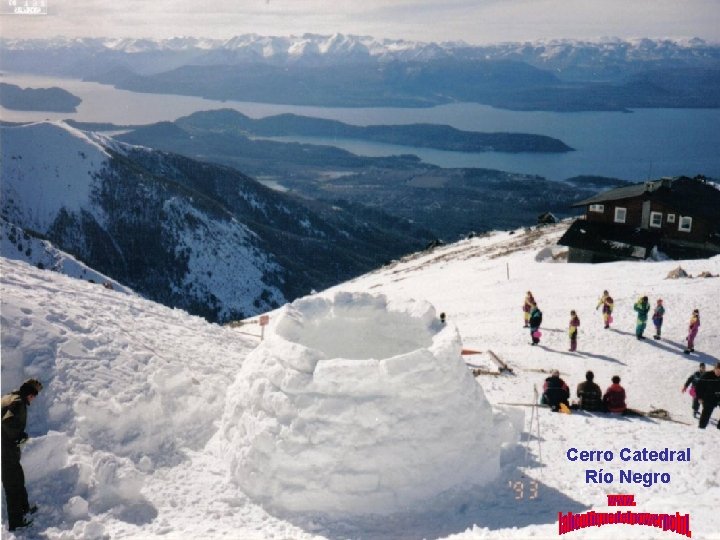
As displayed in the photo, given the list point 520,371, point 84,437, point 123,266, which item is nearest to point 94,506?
point 84,437

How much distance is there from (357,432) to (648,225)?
36.6m

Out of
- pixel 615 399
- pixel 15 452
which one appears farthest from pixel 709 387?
pixel 15 452

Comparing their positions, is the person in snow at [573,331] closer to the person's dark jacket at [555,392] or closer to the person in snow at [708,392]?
the person's dark jacket at [555,392]

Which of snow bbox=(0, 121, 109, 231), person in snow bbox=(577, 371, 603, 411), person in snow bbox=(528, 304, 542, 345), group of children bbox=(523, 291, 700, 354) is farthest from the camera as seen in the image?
snow bbox=(0, 121, 109, 231)

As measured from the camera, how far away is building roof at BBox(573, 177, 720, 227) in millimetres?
39156

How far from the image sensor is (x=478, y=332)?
2178 centimetres

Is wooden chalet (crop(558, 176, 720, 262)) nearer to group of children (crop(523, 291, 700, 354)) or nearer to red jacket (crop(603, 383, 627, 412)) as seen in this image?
group of children (crop(523, 291, 700, 354))

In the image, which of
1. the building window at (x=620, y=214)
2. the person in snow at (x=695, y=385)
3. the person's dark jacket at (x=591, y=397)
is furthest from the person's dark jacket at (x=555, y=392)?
the building window at (x=620, y=214)

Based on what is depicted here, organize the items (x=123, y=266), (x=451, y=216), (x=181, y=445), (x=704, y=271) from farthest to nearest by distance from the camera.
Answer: (x=451, y=216)
(x=123, y=266)
(x=704, y=271)
(x=181, y=445)

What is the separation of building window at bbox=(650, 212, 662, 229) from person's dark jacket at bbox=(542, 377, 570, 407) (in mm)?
29728

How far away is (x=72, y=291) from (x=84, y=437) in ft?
19.9

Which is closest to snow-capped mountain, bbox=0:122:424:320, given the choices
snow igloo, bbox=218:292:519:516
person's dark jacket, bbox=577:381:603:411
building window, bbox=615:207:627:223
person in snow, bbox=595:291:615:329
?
building window, bbox=615:207:627:223

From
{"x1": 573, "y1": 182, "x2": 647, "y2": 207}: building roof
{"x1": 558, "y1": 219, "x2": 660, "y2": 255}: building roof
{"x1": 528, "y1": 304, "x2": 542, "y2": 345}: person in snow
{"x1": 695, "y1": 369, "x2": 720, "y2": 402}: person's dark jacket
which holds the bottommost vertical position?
{"x1": 558, "y1": 219, "x2": 660, "y2": 255}: building roof

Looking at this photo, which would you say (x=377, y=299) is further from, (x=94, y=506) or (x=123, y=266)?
(x=123, y=266)
